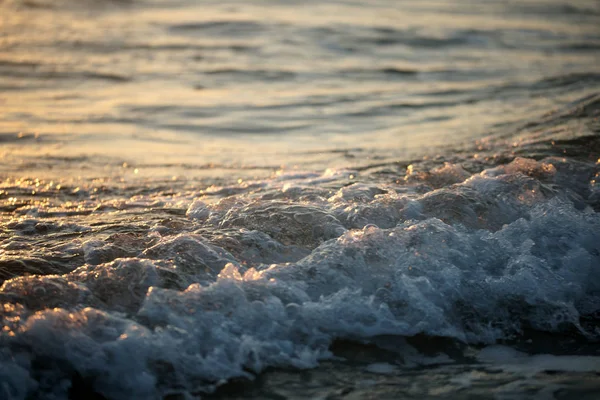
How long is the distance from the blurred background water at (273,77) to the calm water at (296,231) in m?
0.05

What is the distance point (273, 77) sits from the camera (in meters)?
9.04

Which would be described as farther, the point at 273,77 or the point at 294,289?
the point at 273,77

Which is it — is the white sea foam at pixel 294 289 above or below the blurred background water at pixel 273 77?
below

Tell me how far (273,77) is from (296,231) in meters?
5.17

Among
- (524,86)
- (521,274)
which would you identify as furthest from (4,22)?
(521,274)

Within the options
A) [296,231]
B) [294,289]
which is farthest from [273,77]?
[294,289]

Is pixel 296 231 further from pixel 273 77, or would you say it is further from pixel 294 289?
pixel 273 77

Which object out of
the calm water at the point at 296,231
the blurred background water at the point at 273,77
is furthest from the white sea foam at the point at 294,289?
the blurred background water at the point at 273,77

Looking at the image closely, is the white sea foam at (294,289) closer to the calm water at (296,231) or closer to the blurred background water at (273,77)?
the calm water at (296,231)

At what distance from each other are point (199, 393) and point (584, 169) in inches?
135

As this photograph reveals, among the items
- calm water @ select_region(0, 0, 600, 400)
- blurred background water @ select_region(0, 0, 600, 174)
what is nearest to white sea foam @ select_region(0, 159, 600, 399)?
calm water @ select_region(0, 0, 600, 400)

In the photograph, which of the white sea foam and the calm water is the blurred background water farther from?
the white sea foam

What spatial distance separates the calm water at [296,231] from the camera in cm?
311

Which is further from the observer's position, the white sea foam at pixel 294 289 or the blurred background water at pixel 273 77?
the blurred background water at pixel 273 77
